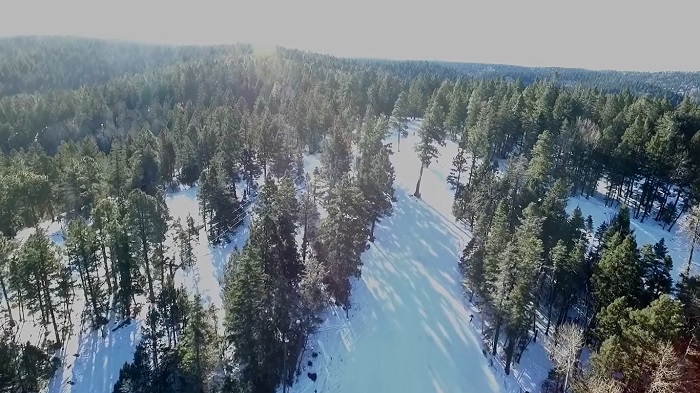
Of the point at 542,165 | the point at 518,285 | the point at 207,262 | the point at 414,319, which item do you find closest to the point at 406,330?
the point at 414,319

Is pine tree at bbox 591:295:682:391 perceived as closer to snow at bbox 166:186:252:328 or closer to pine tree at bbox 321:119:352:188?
snow at bbox 166:186:252:328

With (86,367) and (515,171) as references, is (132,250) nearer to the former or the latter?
(86,367)

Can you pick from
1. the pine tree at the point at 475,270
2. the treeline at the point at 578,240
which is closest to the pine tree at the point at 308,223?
the pine tree at the point at 475,270

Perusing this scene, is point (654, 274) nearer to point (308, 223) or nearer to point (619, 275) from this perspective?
point (619, 275)

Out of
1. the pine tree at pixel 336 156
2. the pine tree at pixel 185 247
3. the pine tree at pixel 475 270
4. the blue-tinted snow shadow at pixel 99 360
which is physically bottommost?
Result: the blue-tinted snow shadow at pixel 99 360

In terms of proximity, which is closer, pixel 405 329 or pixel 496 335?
pixel 496 335

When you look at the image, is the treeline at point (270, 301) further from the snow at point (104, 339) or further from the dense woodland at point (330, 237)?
the snow at point (104, 339)
